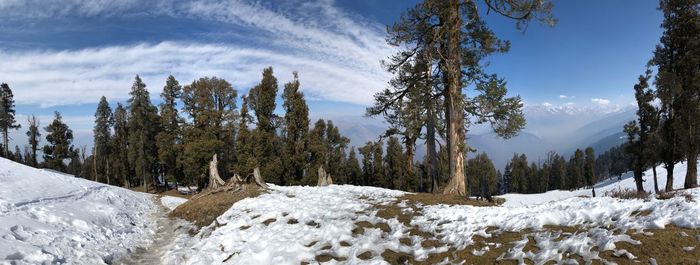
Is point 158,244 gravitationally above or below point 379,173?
above

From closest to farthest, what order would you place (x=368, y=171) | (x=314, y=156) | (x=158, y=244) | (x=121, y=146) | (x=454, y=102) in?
(x=158, y=244) < (x=454, y=102) < (x=314, y=156) < (x=121, y=146) < (x=368, y=171)

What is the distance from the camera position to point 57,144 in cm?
5406

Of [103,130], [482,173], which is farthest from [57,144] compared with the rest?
[482,173]

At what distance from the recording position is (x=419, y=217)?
9047mm

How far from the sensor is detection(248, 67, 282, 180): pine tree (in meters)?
33.7

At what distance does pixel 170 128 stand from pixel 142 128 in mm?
4255

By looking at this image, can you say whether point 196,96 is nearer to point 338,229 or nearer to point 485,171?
point 338,229

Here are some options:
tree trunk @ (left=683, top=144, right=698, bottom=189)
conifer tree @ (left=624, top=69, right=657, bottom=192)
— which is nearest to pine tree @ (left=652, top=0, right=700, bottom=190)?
tree trunk @ (left=683, top=144, right=698, bottom=189)

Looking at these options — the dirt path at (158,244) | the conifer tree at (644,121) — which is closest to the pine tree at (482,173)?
the conifer tree at (644,121)

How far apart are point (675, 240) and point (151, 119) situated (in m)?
49.8

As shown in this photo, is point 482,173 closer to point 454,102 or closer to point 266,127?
point 266,127

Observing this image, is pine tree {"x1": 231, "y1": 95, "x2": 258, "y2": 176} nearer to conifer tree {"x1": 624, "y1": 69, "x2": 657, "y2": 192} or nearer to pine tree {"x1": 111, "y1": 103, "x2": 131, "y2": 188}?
pine tree {"x1": 111, "y1": 103, "x2": 131, "y2": 188}

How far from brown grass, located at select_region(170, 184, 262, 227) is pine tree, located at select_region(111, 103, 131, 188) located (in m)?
45.8

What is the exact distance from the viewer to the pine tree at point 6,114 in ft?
174
